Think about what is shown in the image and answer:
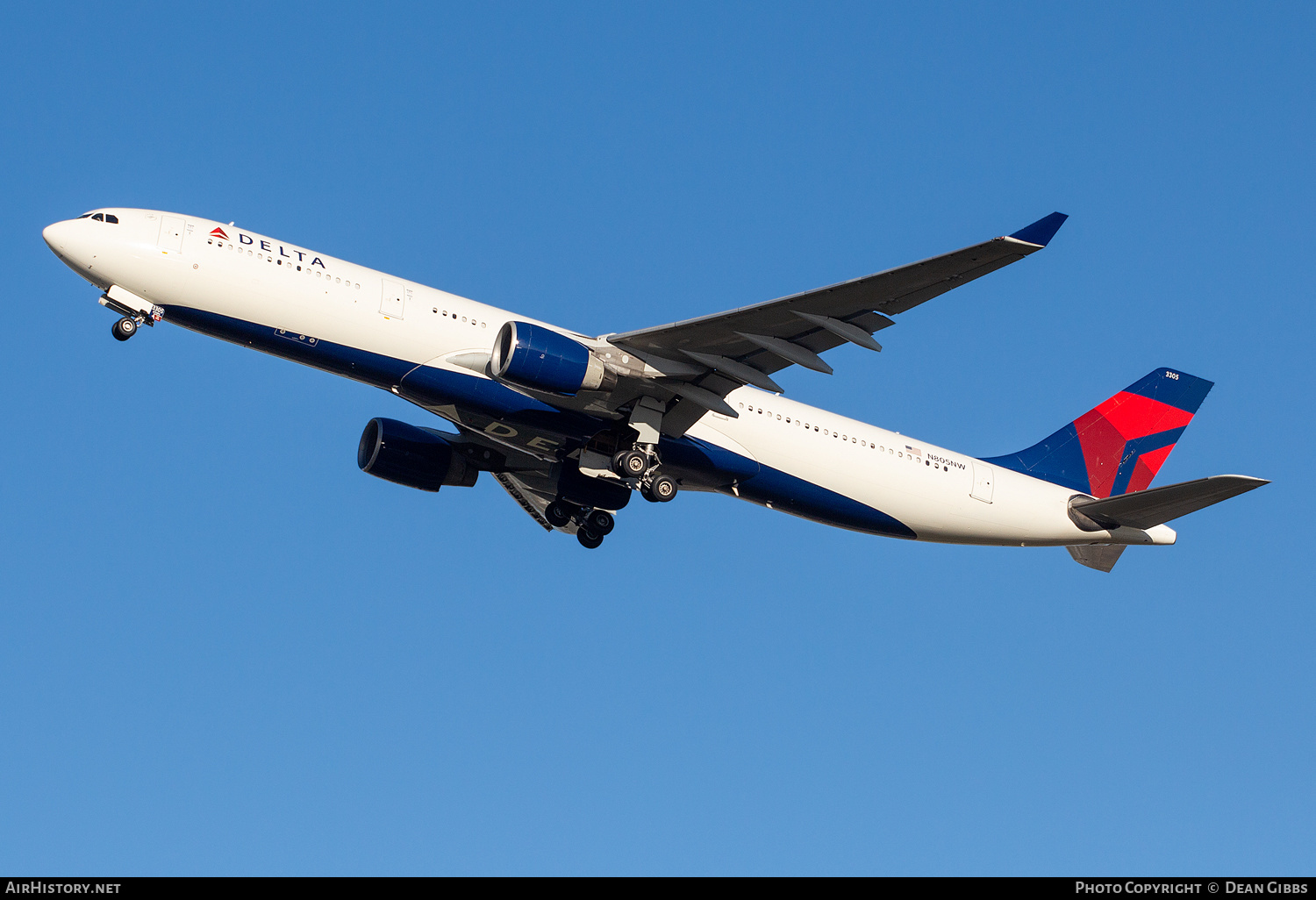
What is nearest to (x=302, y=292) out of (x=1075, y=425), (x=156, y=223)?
(x=156, y=223)

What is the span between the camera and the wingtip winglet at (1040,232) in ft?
73.8

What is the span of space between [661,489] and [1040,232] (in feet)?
37.1

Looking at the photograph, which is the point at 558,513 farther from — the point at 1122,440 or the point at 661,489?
the point at 1122,440

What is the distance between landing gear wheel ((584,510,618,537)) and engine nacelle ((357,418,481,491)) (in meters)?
3.72

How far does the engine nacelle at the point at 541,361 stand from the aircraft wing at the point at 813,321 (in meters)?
1.21

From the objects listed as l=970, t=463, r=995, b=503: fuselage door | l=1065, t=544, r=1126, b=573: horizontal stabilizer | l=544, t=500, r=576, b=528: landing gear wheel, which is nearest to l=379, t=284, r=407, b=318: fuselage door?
l=544, t=500, r=576, b=528: landing gear wheel

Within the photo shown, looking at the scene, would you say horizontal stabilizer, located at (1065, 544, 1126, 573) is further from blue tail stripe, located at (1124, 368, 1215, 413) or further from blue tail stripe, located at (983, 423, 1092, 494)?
blue tail stripe, located at (1124, 368, 1215, 413)

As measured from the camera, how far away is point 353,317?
90.0ft

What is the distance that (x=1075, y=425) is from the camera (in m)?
36.7

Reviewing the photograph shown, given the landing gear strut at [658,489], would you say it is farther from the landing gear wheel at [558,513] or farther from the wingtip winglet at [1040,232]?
the wingtip winglet at [1040,232]

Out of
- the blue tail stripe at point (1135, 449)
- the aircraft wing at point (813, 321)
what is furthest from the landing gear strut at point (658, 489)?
the blue tail stripe at point (1135, 449)

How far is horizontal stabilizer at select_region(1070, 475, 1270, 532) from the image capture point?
28.3m
